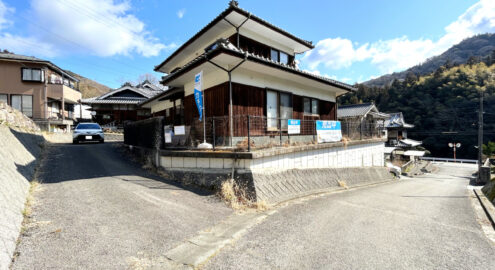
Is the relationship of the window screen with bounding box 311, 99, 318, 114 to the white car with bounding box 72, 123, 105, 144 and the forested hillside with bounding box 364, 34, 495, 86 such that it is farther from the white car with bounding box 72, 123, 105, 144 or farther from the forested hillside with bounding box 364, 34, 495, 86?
the forested hillside with bounding box 364, 34, 495, 86

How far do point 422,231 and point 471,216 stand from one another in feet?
9.22

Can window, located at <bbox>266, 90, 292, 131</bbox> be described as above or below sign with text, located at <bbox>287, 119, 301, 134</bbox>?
above

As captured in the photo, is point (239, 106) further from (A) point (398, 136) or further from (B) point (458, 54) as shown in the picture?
(B) point (458, 54)

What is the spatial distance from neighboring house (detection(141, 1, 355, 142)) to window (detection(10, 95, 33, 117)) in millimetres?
19856

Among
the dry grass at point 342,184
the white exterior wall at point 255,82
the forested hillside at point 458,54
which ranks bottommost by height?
the dry grass at point 342,184

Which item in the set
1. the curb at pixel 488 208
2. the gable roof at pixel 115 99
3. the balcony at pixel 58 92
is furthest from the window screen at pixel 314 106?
the balcony at pixel 58 92

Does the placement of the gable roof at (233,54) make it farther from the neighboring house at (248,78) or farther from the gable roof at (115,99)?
the gable roof at (115,99)

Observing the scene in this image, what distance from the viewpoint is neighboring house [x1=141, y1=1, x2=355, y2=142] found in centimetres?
793

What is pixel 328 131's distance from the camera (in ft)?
30.4

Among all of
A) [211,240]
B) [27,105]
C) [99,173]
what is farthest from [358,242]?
[27,105]

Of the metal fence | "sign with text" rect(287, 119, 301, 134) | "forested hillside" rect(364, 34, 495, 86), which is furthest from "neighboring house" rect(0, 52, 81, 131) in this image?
"forested hillside" rect(364, 34, 495, 86)

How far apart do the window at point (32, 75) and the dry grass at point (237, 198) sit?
2820 centimetres

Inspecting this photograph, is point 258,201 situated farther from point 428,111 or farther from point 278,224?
point 428,111

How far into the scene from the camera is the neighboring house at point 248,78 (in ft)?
26.0
